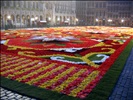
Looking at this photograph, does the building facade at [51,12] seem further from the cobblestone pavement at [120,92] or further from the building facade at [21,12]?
the cobblestone pavement at [120,92]

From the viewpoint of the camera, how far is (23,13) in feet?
178

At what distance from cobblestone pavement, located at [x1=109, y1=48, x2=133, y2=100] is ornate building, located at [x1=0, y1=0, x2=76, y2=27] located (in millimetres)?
39882

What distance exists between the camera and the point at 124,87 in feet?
21.4

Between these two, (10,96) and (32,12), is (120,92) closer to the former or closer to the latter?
(10,96)

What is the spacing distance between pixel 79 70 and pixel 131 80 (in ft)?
7.57

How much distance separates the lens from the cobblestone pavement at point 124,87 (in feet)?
19.1

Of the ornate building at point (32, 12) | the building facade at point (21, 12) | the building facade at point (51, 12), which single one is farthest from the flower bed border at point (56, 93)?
the building facade at point (21, 12)

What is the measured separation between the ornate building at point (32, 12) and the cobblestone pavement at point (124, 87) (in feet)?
131

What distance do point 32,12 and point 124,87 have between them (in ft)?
177

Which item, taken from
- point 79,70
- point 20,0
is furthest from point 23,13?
point 79,70

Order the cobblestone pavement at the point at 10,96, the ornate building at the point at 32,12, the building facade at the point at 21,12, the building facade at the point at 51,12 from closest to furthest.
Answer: the cobblestone pavement at the point at 10,96 → the building facade at the point at 21,12 → the ornate building at the point at 32,12 → the building facade at the point at 51,12

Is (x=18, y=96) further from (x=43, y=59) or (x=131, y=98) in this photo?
(x=43, y=59)

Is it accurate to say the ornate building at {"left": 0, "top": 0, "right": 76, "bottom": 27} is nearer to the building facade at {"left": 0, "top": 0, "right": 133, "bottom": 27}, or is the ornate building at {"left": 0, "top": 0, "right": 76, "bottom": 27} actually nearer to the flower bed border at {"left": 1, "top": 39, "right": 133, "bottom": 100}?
the building facade at {"left": 0, "top": 0, "right": 133, "bottom": 27}

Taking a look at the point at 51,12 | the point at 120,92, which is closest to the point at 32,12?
the point at 51,12
